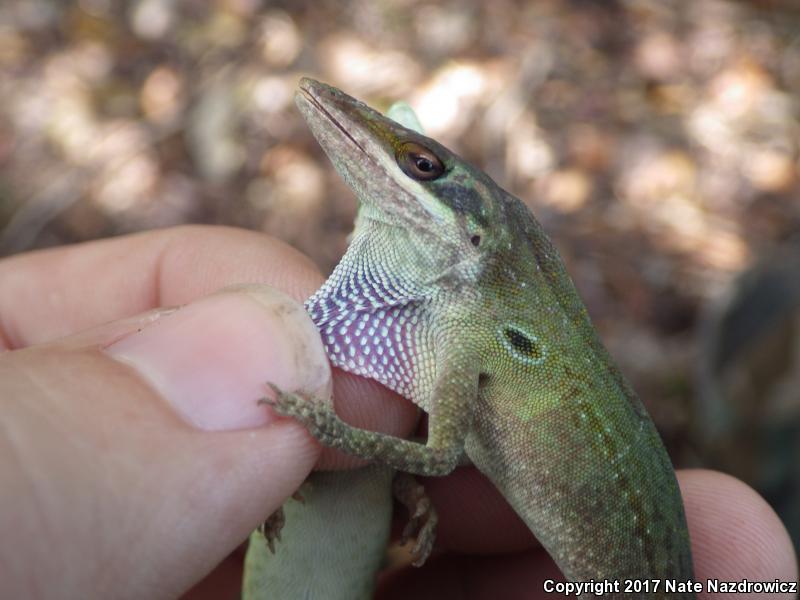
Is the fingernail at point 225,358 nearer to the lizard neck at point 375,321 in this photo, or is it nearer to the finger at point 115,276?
the lizard neck at point 375,321

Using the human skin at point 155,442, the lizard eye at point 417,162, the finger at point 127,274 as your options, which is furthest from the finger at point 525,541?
the lizard eye at point 417,162

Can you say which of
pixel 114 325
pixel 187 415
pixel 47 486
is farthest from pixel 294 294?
pixel 47 486

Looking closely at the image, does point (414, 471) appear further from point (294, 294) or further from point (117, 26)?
point (117, 26)

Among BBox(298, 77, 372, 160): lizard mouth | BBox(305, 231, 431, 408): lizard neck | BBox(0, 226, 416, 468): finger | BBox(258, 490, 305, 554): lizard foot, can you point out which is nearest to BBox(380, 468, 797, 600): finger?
BBox(258, 490, 305, 554): lizard foot

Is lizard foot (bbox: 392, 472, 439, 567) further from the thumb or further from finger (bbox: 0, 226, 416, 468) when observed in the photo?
finger (bbox: 0, 226, 416, 468)

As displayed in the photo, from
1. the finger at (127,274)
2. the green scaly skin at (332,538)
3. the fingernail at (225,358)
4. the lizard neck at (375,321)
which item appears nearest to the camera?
the fingernail at (225,358)

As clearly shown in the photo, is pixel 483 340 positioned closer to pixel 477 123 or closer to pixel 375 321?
pixel 375 321
